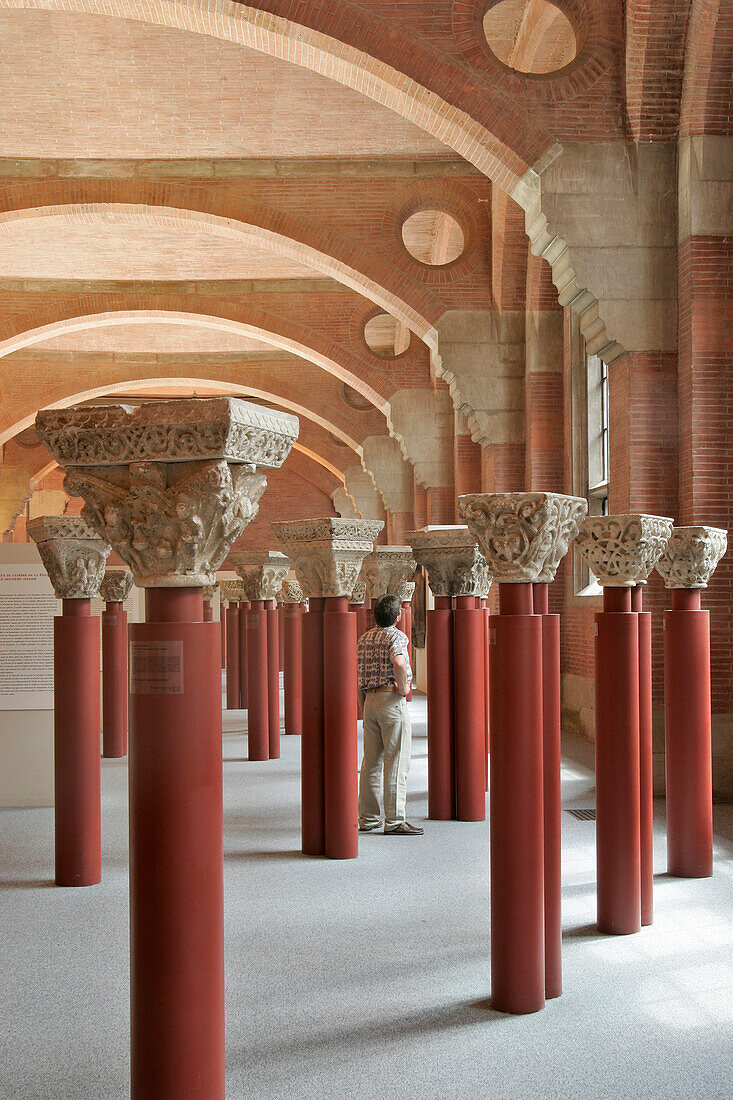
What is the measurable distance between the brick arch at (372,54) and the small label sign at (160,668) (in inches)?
291

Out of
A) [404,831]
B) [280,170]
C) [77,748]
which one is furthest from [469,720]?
[280,170]

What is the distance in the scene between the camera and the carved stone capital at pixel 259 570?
12.3 metres

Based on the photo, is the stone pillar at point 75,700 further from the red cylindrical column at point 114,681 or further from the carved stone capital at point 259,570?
the carved stone capital at point 259,570

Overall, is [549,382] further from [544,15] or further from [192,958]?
[192,958]

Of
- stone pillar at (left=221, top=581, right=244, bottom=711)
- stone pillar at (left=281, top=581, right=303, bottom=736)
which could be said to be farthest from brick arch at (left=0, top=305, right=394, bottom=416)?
stone pillar at (left=281, top=581, right=303, bottom=736)

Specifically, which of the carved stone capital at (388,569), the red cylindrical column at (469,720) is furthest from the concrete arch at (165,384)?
the red cylindrical column at (469,720)

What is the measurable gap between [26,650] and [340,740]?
2841mm

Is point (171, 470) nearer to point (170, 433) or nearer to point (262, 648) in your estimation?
point (170, 433)

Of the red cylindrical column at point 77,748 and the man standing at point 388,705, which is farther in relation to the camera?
the man standing at point 388,705

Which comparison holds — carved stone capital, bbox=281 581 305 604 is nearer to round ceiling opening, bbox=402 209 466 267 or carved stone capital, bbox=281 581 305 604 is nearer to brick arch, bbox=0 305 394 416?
round ceiling opening, bbox=402 209 466 267

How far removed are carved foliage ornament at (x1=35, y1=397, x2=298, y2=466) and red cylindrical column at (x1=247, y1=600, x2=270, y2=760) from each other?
7.96 metres

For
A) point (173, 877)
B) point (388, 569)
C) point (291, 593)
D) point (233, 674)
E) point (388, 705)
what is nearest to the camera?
point (173, 877)

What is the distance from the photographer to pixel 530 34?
39.3 feet

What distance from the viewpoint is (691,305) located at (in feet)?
29.2
